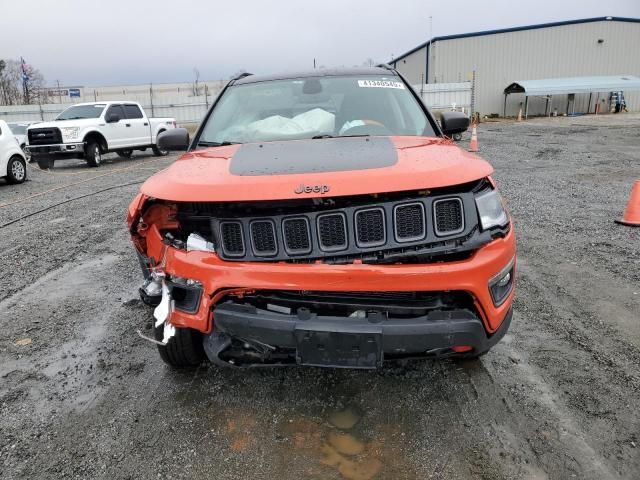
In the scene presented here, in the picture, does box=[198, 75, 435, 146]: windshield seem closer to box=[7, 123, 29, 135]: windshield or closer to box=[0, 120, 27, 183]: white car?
box=[0, 120, 27, 183]: white car

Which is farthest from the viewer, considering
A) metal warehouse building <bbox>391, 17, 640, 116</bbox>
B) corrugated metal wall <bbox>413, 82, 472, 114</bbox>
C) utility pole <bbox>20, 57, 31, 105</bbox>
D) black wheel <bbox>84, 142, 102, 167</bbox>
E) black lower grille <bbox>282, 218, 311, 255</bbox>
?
utility pole <bbox>20, 57, 31, 105</bbox>

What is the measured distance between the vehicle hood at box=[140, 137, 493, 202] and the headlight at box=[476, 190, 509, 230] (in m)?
0.11

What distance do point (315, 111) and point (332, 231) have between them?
1.63 metres

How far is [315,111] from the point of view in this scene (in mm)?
3607

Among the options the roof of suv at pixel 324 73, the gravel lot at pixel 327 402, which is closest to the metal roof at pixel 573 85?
the gravel lot at pixel 327 402

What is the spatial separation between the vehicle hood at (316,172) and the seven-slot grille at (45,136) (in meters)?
13.3

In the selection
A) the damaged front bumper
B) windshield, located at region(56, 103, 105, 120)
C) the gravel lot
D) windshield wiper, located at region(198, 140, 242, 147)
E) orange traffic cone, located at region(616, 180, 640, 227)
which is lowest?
the gravel lot

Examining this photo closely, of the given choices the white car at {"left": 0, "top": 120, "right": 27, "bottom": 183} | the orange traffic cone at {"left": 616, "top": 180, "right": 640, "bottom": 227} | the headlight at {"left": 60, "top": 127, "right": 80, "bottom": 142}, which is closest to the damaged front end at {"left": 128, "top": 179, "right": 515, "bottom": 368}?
the orange traffic cone at {"left": 616, "top": 180, "right": 640, "bottom": 227}

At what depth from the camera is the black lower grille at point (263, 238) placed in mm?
2279

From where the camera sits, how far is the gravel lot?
2270 millimetres

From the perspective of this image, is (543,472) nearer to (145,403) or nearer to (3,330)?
(145,403)

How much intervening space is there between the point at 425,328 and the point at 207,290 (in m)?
1.01

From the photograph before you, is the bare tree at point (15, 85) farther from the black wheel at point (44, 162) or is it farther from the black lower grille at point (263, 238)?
the black lower grille at point (263, 238)

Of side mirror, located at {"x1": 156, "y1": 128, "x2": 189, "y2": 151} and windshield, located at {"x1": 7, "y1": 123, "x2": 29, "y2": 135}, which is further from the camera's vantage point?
windshield, located at {"x1": 7, "y1": 123, "x2": 29, "y2": 135}
